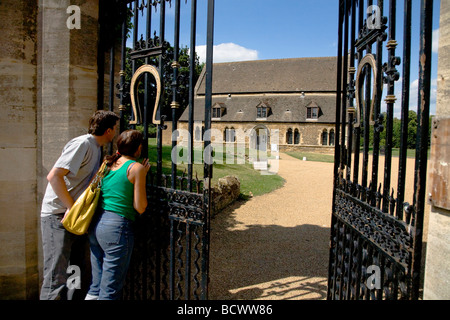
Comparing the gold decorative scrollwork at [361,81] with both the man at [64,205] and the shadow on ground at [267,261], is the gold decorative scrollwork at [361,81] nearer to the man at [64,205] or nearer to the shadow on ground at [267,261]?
the man at [64,205]

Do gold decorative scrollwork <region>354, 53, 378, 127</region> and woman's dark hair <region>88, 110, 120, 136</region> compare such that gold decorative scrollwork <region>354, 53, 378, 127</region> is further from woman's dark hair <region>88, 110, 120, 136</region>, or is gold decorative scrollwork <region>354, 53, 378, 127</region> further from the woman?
woman's dark hair <region>88, 110, 120, 136</region>

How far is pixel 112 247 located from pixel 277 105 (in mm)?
40953

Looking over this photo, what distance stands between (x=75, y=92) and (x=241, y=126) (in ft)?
128

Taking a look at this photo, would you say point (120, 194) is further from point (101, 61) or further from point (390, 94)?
point (390, 94)

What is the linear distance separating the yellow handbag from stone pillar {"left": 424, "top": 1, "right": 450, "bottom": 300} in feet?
7.97

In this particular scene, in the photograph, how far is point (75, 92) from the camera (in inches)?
133

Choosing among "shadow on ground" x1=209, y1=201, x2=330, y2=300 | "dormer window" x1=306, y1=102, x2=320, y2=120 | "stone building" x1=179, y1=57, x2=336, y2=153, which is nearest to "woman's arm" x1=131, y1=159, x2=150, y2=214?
"shadow on ground" x1=209, y1=201, x2=330, y2=300

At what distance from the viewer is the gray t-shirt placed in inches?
106

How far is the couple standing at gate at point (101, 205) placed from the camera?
2621mm

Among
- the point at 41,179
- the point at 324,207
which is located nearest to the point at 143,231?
the point at 41,179

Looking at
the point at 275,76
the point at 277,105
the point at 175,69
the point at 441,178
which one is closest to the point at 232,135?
the point at 277,105

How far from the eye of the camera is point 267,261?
5.41m

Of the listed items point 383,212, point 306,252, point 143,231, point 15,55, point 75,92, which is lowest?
point 306,252
